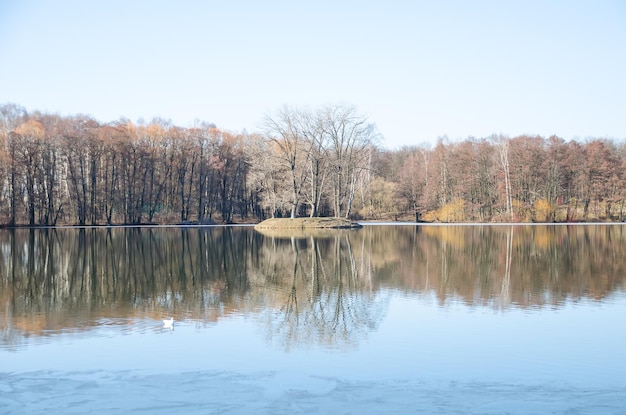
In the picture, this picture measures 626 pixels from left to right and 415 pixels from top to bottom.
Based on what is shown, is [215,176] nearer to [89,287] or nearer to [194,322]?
[89,287]

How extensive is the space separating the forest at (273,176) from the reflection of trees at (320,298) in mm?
35402

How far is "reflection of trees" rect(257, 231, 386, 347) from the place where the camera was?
1242 centimetres

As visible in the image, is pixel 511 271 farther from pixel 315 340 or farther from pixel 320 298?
pixel 315 340

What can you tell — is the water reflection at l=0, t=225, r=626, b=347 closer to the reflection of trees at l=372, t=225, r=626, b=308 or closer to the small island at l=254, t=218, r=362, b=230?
the reflection of trees at l=372, t=225, r=626, b=308

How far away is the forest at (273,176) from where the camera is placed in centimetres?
6525

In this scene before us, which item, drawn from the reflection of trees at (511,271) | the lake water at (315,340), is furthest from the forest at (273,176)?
the lake water at (315,340)

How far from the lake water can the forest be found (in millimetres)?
41403

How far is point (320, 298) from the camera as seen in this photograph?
16719 millimetres

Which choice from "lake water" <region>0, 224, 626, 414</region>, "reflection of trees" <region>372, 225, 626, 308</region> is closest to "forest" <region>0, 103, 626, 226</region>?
"reflection of trees" <region>372, 225, 626, 308</region>

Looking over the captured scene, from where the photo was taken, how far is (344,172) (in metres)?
68.8

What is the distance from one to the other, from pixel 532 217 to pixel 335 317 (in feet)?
202

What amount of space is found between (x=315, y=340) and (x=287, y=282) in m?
8.58

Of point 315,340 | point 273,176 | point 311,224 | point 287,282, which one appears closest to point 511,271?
point 287,282

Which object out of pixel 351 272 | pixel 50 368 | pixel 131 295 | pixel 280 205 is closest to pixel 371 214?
pixel 280 205
